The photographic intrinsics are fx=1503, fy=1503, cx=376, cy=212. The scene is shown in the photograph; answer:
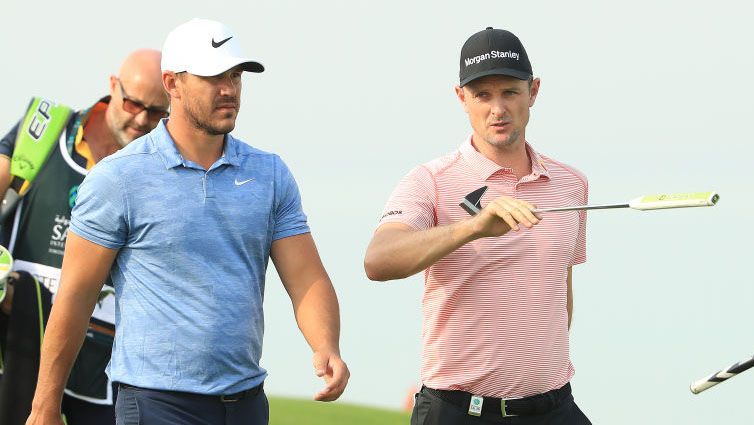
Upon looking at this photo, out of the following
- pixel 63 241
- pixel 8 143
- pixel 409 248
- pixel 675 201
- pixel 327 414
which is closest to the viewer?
pixel 675 201

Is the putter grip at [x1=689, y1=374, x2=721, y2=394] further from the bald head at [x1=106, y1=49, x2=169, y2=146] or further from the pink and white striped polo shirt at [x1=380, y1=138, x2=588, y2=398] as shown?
the bald head at [x1=106, y1=49, x2=169, y2=146]

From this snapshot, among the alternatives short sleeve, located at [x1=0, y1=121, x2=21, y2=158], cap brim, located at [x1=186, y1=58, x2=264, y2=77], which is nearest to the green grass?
short sleeve, located at [x1=0, y1=121, x2=21, y2=158]

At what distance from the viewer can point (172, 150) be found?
6.45 m

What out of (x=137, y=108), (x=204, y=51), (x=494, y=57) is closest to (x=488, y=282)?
(x=494, y=57)

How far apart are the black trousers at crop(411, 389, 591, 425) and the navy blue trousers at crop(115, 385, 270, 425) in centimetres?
82

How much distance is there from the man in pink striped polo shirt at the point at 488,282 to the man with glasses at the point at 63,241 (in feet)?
7.77

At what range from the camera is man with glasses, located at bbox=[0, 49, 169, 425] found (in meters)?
8.44

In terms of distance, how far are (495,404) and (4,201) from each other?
3.31m

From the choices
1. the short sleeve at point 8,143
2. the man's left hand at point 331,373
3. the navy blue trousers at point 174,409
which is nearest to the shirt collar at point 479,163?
the man's left hand at point 331,373

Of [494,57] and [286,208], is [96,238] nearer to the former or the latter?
[286,208]

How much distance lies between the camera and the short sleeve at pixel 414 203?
646cm

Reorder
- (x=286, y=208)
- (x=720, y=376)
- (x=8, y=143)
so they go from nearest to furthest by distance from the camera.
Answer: (x=720, y=376) → (x=286, y=208) → (x=8, y=143)

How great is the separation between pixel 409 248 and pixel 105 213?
129 cm

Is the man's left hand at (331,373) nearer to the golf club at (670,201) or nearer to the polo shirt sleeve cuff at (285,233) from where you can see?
the polo shirt sleeve cuff at (285,233)
